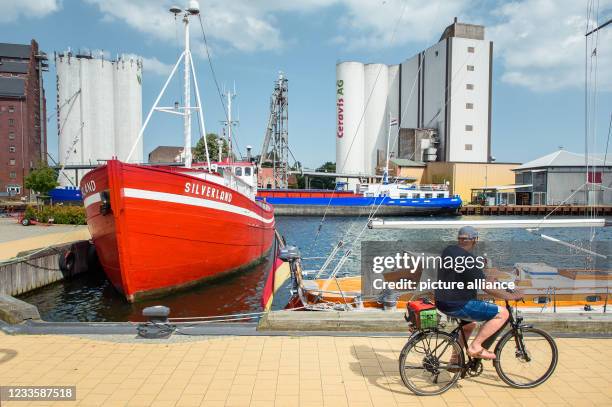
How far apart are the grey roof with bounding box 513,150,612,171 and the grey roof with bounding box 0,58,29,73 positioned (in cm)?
7801

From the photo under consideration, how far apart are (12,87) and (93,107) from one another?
17834 millimetres

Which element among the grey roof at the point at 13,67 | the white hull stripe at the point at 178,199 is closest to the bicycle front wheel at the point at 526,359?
the white hull stripe at the point at 178,199

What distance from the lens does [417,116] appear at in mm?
69875

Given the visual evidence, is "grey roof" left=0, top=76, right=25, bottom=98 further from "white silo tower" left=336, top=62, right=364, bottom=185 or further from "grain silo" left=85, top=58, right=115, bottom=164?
"white silo tower" left=336, top=62, right=364, bottom=185

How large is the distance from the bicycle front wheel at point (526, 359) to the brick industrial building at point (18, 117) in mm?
74209

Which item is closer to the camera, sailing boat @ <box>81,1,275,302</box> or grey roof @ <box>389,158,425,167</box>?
sailing boat @ <box>81,1,275,302</box>

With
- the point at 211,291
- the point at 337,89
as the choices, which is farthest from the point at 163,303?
the point at 337,89

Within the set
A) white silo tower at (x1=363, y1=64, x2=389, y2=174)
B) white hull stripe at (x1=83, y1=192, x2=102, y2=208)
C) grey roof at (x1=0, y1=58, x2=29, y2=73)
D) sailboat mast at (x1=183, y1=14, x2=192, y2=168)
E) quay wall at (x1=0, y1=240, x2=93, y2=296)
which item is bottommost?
quay wall at (x1=0, y1=240, x2=93, y2=296)

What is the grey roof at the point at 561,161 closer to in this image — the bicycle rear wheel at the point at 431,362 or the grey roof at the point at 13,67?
the bicycle rear wheel at the point at 431,362

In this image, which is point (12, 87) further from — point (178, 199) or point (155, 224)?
point (155, 224)

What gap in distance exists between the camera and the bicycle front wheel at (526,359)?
4656 millimetres

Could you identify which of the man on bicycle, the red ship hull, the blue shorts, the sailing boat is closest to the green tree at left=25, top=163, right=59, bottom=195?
the sailing boat

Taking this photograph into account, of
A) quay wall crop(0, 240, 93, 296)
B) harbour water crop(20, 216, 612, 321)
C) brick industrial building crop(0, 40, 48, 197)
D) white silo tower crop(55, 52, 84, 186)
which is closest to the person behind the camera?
harbour water crop(20, 216, 612, 321)

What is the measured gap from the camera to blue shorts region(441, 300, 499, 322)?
4.50m
